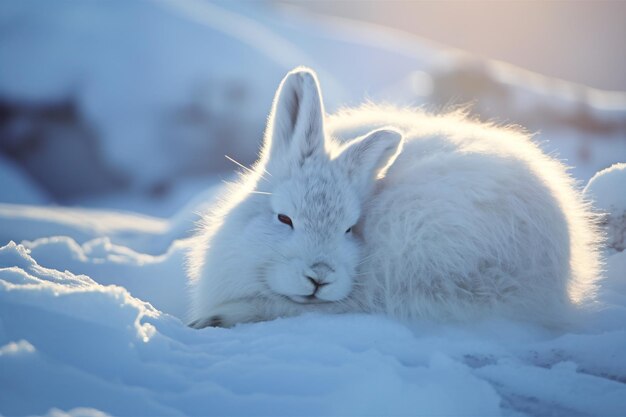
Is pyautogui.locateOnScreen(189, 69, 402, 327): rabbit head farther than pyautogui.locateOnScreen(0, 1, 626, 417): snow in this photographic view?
Yes

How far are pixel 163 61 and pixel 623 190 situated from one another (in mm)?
11689

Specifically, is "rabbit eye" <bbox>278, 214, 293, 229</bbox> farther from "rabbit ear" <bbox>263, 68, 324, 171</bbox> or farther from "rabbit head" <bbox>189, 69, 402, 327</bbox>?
"rabbit ear" <bbox>263, 68, 324, 171</bbox>

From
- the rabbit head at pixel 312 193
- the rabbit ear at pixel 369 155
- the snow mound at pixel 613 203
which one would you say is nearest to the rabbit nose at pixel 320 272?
the rabbit head at pixel 312 193

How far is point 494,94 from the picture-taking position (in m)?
14.2

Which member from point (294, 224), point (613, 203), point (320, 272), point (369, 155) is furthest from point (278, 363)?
point (613, 203)

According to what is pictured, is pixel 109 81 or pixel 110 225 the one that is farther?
pixel 109 81

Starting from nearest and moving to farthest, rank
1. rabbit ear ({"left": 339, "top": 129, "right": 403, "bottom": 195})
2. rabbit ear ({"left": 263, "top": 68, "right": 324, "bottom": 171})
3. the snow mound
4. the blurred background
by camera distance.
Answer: rabbit ear ({"left": 339, "top": 129, "right": 403, "bottom": 195}) < rabbit ear ({"left": 263, "top": 68, "right": 324, "bottom": 171}) < the snow mound < the blurred background

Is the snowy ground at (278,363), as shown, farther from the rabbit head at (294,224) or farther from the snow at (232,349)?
the rabbit head at (294,224)

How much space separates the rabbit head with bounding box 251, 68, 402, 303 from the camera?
2648 millimetres

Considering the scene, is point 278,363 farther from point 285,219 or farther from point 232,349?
point 285,219

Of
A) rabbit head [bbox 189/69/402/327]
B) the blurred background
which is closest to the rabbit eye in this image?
rabbit head [bbox 189/69/402/327]

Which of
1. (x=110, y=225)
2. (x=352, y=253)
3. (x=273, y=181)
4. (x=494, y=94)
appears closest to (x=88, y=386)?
(x=352, y=253)

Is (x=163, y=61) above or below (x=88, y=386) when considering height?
above

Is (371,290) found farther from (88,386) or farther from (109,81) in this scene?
(109,81)
